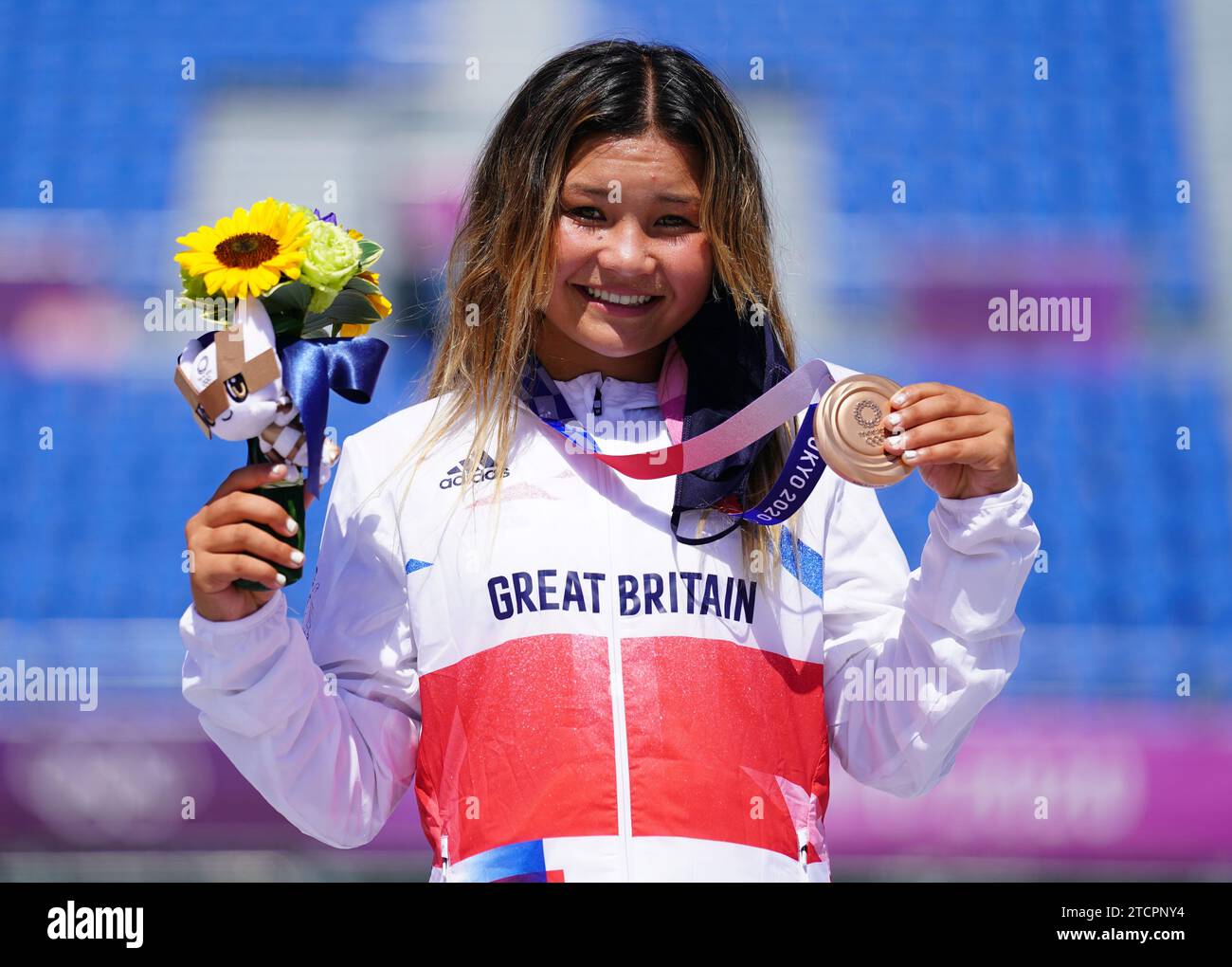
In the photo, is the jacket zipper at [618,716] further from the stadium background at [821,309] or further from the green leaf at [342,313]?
the stadium background at [821,309]

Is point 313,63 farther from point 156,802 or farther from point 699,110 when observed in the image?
point 699,110

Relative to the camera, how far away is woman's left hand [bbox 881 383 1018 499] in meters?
1.43

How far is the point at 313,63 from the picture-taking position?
5.06m

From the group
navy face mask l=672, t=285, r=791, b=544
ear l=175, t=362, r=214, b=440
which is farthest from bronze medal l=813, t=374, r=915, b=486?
ear l=175, t=362, r=214, b=440

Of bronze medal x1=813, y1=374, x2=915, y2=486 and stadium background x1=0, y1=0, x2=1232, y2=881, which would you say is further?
stadium background x1=0, y1=0, x2=1232, y2=881

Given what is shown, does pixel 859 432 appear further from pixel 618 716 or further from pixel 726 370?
pixel 618 716

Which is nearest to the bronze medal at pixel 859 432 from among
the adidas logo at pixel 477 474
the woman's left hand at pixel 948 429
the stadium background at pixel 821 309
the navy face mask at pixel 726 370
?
the woman's left hand at pixel 948 429

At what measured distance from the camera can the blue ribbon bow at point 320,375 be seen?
1429 mm

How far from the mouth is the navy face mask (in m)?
0.07

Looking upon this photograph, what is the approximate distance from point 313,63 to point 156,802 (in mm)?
2715

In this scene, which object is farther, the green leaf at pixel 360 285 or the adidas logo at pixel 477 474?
the adidas logo at pixel 477 474

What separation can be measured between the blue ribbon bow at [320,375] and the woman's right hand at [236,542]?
0.16 feet

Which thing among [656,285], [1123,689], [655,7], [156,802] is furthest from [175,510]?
[656,285]

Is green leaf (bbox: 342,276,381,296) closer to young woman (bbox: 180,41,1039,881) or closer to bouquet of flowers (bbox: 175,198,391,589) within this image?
bouquet of flowers (bbox: 175,198,391,589)
